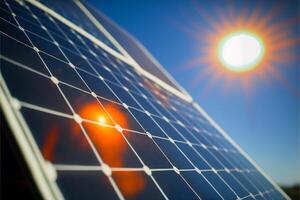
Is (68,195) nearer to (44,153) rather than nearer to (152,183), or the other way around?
(44,153)

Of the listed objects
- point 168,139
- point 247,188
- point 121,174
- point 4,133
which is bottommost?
point 247,188

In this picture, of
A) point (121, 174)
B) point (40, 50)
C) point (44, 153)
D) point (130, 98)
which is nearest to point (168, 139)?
point (130, 98)

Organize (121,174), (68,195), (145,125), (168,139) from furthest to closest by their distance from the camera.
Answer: (168,139) → (145,125) → (121,174) → (68,195)

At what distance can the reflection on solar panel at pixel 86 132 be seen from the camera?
2.66 m

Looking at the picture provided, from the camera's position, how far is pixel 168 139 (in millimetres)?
5863

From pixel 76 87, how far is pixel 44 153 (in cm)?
195

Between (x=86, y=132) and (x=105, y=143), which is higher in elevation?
(x=86, y=132)

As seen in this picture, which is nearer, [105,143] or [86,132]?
[86,132]

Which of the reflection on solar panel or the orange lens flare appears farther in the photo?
the orange lens flare

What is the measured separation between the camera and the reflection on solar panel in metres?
2.66

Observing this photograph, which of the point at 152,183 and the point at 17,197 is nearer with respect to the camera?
the point at 17,197

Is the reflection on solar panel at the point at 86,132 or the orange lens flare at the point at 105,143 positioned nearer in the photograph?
the reflection on solar panel at the point at 86,132

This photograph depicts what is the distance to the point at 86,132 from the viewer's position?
345 centimetres

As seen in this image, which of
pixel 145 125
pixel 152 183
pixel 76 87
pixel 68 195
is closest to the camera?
pixel 68 195
